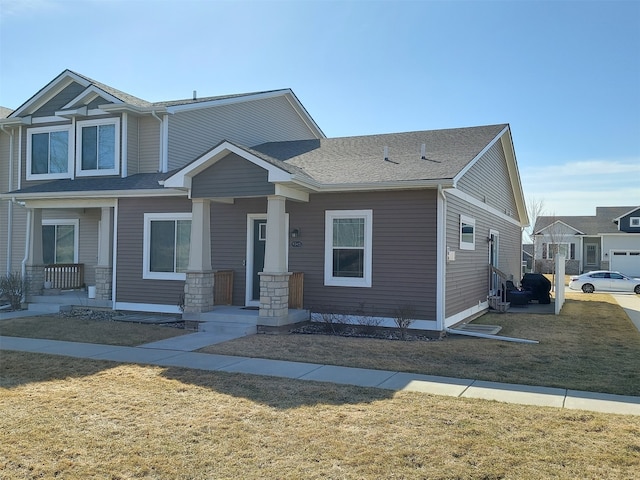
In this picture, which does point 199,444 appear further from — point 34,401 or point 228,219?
point 228,219

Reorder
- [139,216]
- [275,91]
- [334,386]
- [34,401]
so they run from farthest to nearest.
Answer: [275,91] < [139,216] < [334,386] < [34,401]

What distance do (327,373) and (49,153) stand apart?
529 inches

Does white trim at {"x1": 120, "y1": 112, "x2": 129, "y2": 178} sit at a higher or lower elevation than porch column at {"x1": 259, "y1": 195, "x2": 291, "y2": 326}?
higher

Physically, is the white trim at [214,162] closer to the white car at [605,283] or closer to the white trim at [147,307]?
the white trim at [147,307]

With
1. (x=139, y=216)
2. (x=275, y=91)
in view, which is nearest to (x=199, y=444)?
(x=139, y=216)

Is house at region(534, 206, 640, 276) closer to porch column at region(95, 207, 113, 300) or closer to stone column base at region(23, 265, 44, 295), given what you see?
porch column at region(95, 207, 113, 300)

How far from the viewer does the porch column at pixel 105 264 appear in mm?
14570

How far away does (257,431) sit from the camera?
5.24 m

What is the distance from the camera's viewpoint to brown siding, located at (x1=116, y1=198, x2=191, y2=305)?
1380 centimetres

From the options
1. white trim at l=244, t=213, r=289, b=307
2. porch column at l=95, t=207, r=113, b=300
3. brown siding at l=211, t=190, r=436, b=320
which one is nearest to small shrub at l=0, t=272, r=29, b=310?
porch column at l=95, t=207, r=113, b=300

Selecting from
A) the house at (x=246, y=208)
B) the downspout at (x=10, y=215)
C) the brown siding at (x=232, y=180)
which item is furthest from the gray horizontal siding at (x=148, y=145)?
the downspout at (x=10, y=215)

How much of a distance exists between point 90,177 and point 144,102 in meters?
2.90

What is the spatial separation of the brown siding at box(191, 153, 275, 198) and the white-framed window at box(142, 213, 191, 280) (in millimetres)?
2257

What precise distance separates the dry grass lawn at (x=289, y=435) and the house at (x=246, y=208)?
15.7ft
